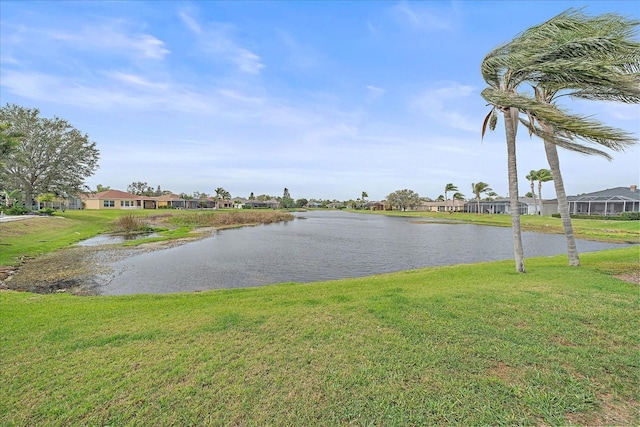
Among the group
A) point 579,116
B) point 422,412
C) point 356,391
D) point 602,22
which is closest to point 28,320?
point 356,391

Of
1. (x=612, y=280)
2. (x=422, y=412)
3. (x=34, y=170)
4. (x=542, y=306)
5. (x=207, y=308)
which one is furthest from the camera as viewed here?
(x=34, y=170)

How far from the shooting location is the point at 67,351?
506cm

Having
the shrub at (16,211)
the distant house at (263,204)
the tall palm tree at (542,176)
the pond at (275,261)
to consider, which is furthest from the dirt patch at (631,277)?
the distant house at (263,204)

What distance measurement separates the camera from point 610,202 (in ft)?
172

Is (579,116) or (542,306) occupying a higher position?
(579,116)

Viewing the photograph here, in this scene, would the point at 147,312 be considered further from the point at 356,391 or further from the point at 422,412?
the point at 422,412

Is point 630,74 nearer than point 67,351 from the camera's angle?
No

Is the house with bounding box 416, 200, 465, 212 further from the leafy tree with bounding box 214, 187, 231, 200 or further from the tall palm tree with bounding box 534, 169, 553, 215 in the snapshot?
the leafy tree with bounding box 214, 187, 231, 200

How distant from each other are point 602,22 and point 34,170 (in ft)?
166

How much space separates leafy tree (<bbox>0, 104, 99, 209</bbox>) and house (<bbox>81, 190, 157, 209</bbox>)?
34.5 meters

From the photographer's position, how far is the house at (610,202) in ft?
164

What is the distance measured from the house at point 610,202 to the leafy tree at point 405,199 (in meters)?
48.6

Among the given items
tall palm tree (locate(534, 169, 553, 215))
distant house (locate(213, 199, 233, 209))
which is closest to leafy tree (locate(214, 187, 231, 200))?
distant house (locate(213, 199, 233, 209))

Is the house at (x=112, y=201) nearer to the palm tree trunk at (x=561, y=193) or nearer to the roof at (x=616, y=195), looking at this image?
the palm tree trunk at (x=561, y=193)
